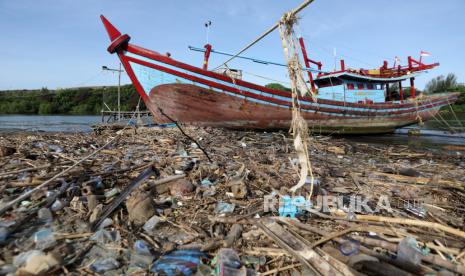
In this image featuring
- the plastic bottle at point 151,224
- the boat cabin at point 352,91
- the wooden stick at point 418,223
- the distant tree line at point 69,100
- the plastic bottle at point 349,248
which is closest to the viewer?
the plastic bottle at point 349,248

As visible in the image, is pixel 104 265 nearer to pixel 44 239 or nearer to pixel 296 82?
pixel 44 239

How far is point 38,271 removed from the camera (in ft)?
5.62

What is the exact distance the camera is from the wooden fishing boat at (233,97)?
10.1 metres

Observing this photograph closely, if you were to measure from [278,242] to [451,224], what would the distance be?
2.20m

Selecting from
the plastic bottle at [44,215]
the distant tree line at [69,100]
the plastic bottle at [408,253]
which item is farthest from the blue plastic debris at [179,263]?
the distant tree line at [69,100]

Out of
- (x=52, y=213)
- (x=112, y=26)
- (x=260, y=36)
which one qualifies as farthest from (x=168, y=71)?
(x=52, y=213)

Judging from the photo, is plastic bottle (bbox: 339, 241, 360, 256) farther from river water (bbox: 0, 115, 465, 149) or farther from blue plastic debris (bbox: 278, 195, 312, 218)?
river water (bbox: 0, 115, 465, 149)

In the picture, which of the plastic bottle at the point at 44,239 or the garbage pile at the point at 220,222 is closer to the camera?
the garbage pile at the point at 220,222

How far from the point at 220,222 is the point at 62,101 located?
2757 inches

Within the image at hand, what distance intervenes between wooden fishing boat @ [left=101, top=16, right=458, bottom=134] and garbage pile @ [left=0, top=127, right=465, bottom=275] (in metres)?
4.14

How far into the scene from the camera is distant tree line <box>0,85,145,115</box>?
52.3 m

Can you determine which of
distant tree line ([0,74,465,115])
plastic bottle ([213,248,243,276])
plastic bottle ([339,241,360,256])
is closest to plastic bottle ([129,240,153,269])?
plastic bottle ([213,248,243,276])

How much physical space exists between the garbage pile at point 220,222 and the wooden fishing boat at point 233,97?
4.14 m

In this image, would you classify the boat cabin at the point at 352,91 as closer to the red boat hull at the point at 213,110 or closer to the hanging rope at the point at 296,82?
the red boat hull at the point at 213,110
